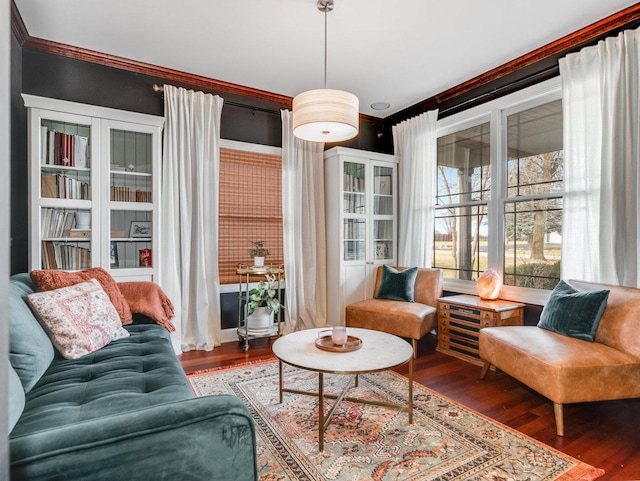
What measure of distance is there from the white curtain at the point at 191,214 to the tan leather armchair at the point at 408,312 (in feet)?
4.77

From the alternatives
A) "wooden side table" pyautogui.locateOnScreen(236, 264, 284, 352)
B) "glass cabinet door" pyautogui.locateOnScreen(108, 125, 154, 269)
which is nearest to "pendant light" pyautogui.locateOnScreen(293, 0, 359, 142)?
"glass cabinet door" pyautogui.locateOnScreen(108, 125, 154, 269)

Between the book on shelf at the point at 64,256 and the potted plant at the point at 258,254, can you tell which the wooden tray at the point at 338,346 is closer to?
the potted plant at the point at 258,254

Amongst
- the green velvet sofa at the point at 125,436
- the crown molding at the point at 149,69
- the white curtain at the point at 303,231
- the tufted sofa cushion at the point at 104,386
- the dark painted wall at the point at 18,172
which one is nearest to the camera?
the green velvet sofa at the point at 125,436

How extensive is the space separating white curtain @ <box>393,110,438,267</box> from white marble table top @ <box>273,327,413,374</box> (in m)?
1.99

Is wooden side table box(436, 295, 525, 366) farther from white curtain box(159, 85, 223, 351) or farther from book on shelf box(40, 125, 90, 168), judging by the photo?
book on shelf box(40, 125, 90, 168)

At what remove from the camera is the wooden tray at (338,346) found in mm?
2140

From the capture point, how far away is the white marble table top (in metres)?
1.89

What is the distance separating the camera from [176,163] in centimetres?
349

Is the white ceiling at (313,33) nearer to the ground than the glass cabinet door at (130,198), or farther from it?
farther from it

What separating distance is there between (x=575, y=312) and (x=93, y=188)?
3645 millimetres

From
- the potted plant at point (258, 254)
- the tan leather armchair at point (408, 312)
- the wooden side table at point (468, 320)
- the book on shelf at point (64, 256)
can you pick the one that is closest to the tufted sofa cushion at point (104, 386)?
the book on shelf at point (64, 256)

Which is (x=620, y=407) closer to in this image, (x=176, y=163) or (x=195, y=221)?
(x=195, y=221)

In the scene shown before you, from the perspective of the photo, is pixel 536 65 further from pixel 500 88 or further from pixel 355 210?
pixel 355 210

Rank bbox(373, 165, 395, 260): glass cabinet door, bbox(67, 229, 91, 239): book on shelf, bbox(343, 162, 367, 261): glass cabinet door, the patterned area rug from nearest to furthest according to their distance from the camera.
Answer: the patterned area rug → bbox(67, 229, 91, 239): book on shelf → bbox(343, 162, 367, 261): glass cabinet door → bbox(373, 165, 395, 260): glass cabinet door
